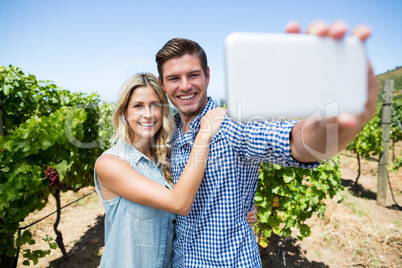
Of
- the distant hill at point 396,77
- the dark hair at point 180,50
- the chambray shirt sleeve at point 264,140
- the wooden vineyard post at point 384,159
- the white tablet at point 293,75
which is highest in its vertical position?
the distant hill at point 396,77

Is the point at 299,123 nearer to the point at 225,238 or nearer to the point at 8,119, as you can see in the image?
the point at 225,238

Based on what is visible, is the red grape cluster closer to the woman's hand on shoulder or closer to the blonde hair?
the blonde hair

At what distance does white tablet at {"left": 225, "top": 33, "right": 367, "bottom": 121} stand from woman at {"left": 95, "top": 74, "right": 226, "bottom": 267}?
1.91ft

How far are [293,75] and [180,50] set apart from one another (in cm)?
94

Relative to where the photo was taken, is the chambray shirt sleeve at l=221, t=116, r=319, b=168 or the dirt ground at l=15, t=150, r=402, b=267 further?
the dirt ground at l=15, t=150, r=402, b=267

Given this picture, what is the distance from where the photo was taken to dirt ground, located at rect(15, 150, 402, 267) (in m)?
3.98

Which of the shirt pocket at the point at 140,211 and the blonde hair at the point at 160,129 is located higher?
the blonde hair at the point at 160,129

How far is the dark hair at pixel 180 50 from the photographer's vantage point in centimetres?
150

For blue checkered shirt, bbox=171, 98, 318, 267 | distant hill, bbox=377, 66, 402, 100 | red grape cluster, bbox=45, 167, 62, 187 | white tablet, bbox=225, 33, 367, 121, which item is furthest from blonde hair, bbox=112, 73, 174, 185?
distant hill, bbox=377, 66, 402, 100

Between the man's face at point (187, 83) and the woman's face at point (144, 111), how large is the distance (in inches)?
13.9

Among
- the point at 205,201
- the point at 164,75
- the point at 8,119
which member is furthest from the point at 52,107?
the point at 205,201

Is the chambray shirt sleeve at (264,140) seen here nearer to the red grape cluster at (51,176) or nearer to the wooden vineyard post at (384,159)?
the red grape cluster at (51,176)

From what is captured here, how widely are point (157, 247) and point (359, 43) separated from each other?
58.7 inches

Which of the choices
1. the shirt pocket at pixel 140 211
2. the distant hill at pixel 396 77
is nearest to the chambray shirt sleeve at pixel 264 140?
the shirt pocket at pixel 140 211
